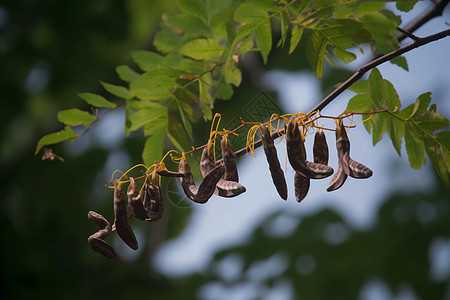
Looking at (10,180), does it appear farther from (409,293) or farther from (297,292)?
(409,293)

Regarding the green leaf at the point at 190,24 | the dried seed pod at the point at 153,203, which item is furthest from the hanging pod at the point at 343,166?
the green leaf at the point at 190,24

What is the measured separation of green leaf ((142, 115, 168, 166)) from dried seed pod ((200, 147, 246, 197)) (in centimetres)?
13

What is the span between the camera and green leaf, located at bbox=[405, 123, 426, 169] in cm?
33

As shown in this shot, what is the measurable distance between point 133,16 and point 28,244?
0.90m

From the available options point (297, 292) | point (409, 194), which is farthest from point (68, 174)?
point (409, 194)

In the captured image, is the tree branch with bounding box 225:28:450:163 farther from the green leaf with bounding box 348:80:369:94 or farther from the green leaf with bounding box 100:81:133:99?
the green leaf with bounding box 100:81:133:99

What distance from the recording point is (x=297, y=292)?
1.67 meters

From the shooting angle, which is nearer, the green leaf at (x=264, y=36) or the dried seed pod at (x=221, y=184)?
the dried seed pod at (x=221, y=184)

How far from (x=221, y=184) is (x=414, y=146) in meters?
0.17

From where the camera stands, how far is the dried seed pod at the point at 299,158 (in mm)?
245

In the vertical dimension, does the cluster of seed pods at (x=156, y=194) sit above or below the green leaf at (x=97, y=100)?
below

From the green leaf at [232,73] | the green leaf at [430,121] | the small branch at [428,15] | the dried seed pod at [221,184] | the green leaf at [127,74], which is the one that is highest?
the green leaf at [127,74]

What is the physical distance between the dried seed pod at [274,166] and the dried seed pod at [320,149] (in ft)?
0.12

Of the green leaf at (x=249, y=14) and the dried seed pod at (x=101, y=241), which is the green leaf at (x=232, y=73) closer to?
the green leaf at (x=249, y=14)
